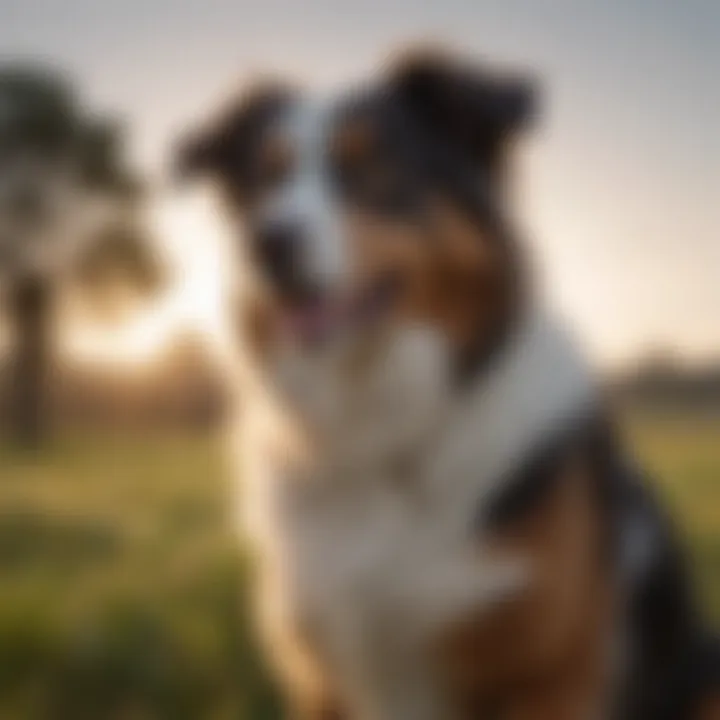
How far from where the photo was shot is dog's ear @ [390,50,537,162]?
1188 millimetres

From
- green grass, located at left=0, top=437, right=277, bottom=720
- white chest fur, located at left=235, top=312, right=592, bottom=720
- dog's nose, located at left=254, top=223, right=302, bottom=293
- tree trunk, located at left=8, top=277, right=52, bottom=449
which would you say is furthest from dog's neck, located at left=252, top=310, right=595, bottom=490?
tree trunk, located at left=8, top=277, right=52, bottom=449

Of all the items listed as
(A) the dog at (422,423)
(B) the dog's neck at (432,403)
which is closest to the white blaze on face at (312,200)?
(A) the dog at (422,423)

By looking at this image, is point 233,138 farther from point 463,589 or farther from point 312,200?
point 463,589

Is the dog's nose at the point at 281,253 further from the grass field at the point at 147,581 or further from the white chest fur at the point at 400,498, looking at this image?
the grass field at the point at 147,581

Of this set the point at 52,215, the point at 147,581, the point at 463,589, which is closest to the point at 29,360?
the point at 52,215

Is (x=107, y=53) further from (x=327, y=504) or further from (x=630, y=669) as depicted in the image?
(x=630, y=669)

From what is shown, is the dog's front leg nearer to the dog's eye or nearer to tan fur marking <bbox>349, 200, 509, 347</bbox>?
tan fur marking <bbox>349, 200, 509, 347</bbox>

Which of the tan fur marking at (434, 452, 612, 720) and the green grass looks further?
the green grass

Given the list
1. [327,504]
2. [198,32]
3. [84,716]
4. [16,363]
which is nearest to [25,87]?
[198,32]

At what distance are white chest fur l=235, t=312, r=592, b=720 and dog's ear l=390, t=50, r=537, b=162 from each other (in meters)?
0.19

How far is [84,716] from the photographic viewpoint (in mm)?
1394

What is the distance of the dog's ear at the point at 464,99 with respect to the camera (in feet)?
3.90

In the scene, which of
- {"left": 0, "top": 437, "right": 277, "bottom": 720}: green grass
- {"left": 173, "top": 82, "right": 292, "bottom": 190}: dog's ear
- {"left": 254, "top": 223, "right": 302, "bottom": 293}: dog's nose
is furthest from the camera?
{"left": 0, "top": 437, "right": 277, "bottom": 720}: green grass

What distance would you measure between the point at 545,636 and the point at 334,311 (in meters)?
0.36
